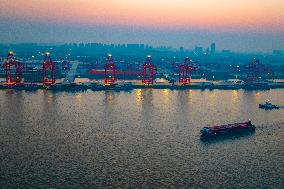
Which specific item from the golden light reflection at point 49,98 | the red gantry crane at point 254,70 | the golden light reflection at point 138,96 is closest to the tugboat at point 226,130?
the golden light reflection at point 138,96

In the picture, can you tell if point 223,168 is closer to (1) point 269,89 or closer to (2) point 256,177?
(2) point 256,177

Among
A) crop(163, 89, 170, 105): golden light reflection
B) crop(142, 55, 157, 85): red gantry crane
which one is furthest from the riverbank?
crop(163, 89, 170, 105): golden light reflection

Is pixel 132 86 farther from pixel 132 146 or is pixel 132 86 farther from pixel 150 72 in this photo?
pixel 132 146

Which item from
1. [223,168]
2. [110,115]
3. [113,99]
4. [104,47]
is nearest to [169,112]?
[110,115]

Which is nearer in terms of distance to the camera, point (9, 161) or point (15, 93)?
point (9, 161)

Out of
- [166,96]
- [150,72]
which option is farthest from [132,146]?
[150,72]

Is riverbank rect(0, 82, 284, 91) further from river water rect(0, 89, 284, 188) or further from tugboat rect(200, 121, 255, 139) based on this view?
tugboat rect(200, 121, 255, 139)

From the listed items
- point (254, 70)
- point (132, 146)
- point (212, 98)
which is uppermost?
point (254, 70)
